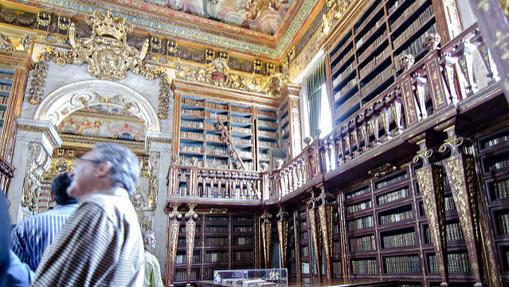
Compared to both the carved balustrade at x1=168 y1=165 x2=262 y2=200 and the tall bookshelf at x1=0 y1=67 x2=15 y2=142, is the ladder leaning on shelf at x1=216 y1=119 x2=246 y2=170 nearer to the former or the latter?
the carved balustrade at x1=168 y1=165 x2=262 y2=200

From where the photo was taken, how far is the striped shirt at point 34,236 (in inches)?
60.8

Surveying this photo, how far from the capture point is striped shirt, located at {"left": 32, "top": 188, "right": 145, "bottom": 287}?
1.05 metres

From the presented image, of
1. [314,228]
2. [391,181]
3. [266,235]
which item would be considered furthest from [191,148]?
[391,181]

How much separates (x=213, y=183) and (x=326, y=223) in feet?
8.88

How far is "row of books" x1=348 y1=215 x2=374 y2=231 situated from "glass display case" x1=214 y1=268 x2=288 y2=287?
125 cm

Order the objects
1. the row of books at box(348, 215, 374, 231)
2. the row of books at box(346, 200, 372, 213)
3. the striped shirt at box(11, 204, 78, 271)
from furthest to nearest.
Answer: the row of books at box(346, 200, 372, 213)
the row of books at box(348, 215, 374, 231)
the striped shirt at box(11, 204, 78, 271)

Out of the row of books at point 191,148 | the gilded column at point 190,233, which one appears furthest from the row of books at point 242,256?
the row of books at point 191,148

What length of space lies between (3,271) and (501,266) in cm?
339

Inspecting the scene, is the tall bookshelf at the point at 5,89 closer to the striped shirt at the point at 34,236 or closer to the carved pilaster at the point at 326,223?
the carved pilaster at the point at 326,223

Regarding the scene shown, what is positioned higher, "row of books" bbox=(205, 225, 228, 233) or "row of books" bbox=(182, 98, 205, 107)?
"row of books" bbox=(182, 98, 205, 107)

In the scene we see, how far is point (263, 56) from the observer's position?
1009 centimetres

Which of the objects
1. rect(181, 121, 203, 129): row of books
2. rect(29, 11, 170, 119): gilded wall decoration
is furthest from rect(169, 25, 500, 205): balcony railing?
rect(29, 11, 170, 119): gilded wall decoration

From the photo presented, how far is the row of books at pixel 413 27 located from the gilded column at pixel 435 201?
7.59 feet

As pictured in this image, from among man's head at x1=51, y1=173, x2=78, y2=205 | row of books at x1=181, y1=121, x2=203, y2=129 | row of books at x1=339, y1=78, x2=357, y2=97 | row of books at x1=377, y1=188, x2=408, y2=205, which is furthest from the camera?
row of books at x1=181, y1=121, x2=203, y2=129
